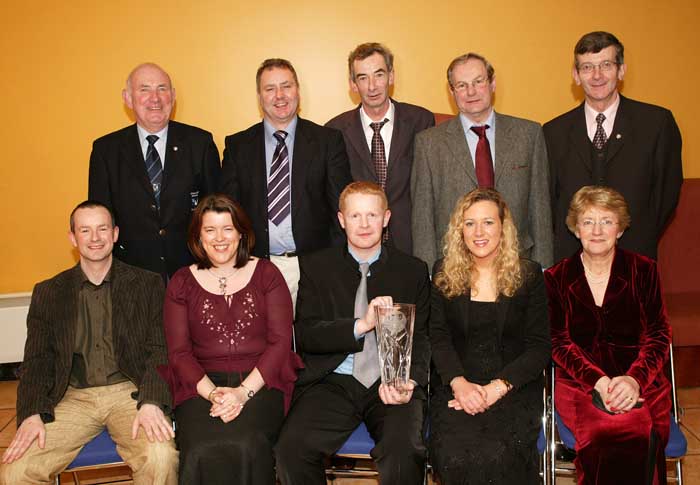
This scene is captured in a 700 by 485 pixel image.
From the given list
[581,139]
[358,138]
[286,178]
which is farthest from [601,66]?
[286,178]

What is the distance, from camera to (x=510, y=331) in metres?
2.93

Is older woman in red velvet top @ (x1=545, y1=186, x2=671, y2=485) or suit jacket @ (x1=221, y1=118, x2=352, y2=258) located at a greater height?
suit jacket @ (x1=221, y1=118, x2=352, y2=258)

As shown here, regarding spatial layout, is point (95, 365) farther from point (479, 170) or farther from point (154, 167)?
point (479, 170)

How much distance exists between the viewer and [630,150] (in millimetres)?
3586

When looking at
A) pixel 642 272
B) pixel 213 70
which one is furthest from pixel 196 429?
pixel 213 70

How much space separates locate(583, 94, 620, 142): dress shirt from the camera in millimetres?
3656

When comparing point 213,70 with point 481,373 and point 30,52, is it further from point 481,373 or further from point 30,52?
point 481,373

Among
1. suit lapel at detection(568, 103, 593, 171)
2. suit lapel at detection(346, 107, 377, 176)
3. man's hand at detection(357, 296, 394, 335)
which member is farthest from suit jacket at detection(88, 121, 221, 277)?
suit lapel at detection(568, 103, 593, 171)

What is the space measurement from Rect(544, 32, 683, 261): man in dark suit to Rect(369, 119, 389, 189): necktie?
0.90 m

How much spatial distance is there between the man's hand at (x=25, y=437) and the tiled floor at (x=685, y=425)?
3.10ft

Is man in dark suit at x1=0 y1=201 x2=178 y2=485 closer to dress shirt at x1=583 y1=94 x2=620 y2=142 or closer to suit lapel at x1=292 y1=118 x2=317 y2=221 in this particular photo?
suit lapel at x1=292 y1=118 x2=317 y2=221

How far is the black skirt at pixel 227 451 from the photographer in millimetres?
2611

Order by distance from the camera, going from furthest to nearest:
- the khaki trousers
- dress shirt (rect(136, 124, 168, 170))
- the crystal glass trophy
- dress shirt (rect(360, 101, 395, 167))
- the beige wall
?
the beige wall, dress shirt (rect(360, 101, 395, 167)), dress shirt (rect(136, 124, 168, 170)), the khaki trousers, the crystal glass trophy

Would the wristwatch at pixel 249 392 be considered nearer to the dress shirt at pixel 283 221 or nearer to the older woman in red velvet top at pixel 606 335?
the dress shirt at pixel 283 221
